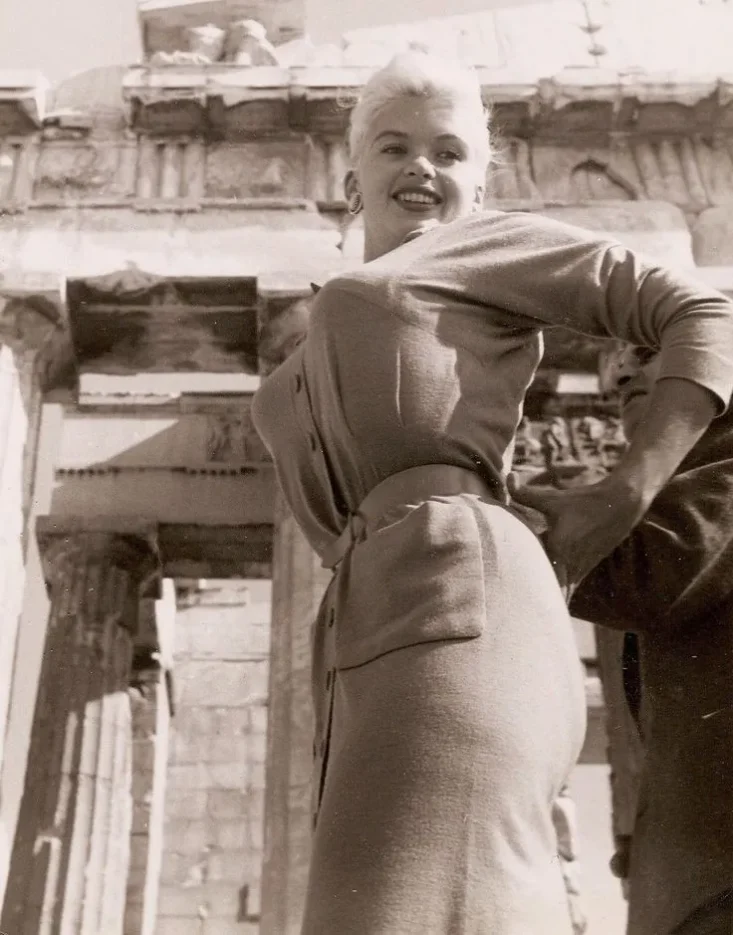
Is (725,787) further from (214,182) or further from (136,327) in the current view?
(214,182)

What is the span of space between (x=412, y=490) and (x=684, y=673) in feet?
3.10

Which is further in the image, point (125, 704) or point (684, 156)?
point (125, 704)

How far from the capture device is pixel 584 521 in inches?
106

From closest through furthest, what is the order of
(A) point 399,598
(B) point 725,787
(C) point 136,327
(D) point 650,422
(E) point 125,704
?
(A) point 399,598 → (D) point 650,422 → (B) point 725,787 → (C) point 136,327 → (E) point 125,704

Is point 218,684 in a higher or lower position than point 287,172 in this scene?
lower

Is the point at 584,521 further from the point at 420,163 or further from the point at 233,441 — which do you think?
the point at 233,441

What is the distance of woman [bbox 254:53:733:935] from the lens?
2.26 metres

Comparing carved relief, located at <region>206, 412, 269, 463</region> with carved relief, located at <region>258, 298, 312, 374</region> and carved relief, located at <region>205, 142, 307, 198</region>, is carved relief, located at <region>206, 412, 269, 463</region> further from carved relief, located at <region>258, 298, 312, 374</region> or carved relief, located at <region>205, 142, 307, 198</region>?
carved relief, located at <region>258, 298, 312, 374</region>

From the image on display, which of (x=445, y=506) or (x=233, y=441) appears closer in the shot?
(x=445, y=506)

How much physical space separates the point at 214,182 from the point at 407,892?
8.04 metres

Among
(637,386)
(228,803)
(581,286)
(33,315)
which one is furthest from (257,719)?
(581,286)

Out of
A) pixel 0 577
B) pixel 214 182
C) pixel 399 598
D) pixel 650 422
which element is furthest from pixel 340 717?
pixel 214 182

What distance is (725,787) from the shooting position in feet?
10.2

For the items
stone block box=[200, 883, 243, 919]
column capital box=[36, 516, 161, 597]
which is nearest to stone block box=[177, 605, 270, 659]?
stone block box=[200, 883, 243, 919]
